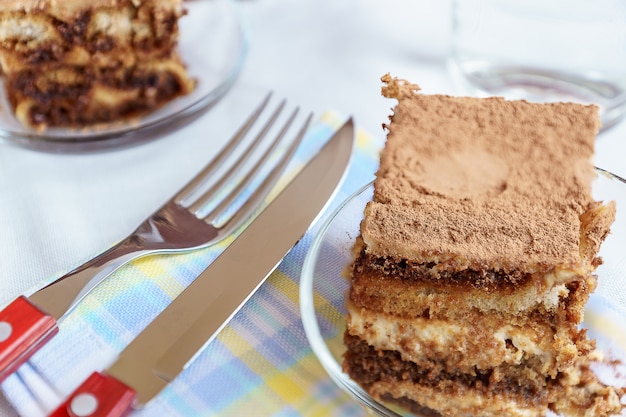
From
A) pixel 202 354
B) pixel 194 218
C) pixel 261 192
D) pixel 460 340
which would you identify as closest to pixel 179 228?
pixel 194 218

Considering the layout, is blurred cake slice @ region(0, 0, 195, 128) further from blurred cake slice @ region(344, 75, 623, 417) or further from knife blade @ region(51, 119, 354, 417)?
blurred cake slice @ region(344, 75, 623, 417)

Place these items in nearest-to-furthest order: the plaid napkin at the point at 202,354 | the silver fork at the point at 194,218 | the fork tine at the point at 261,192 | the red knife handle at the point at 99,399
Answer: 1. the red knife handle at the point at 99,399
2. the plaid napkin at the point at 202,354
3. the silver fork at the point at 194,218
4. the fork tine at the point at 261,192

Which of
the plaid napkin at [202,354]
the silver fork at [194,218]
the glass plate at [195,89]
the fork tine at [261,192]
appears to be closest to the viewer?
the plaid napkin at [202,354]

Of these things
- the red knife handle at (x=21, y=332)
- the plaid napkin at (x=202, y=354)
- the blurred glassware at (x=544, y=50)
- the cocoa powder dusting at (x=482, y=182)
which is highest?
the blurred glassware at (x=544, y=50)

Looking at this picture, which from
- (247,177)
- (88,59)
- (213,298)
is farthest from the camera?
(88,59)

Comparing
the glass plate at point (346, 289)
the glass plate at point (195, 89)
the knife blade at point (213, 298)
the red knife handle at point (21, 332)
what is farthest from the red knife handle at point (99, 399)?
the glass plate at point (195, 89)

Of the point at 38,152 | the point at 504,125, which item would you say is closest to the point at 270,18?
the point at 38,152

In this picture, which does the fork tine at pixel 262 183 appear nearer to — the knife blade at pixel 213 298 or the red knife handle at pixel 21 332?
the knife blade at pixel 213 298

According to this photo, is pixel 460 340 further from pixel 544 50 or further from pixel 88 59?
pixel 88 59
